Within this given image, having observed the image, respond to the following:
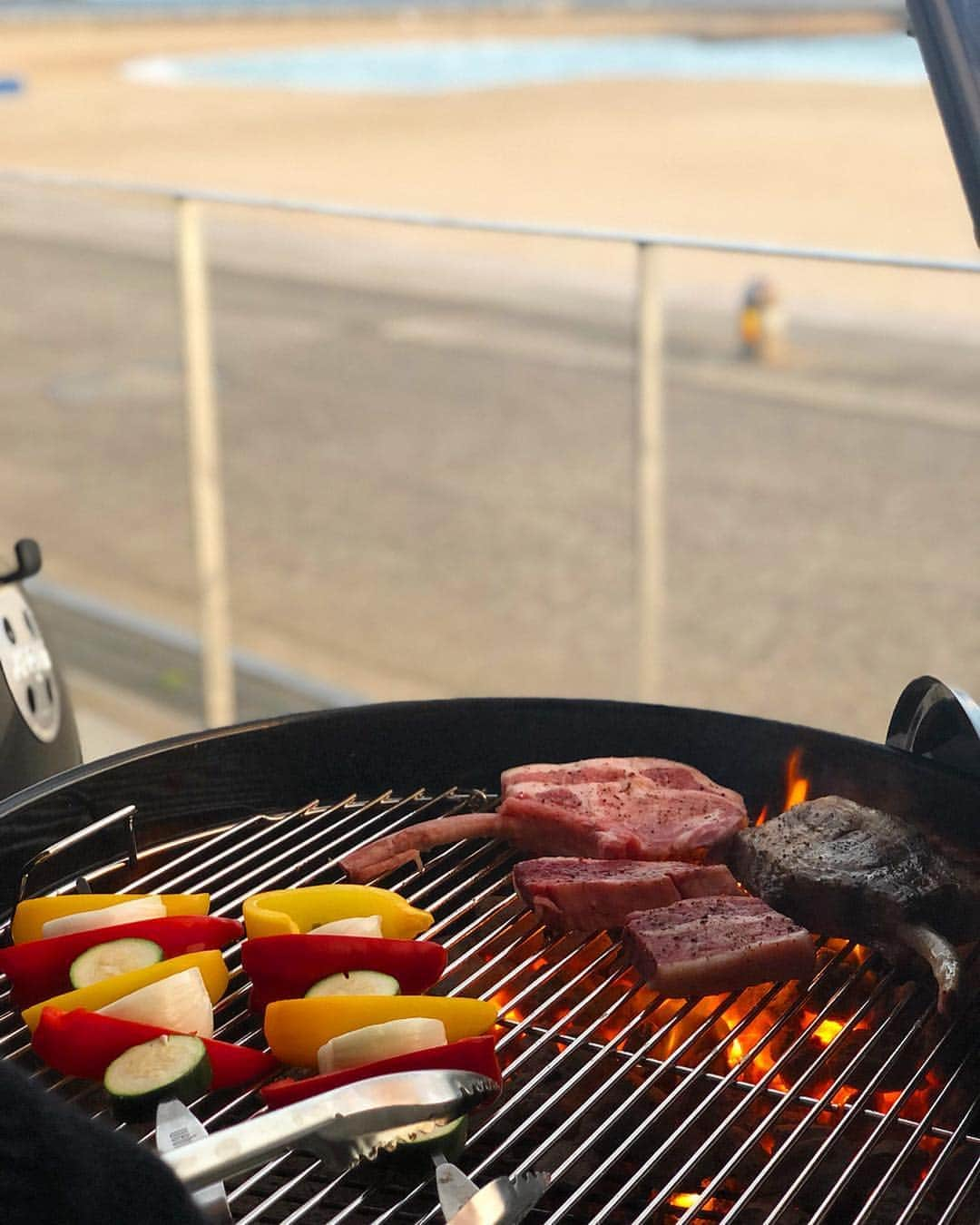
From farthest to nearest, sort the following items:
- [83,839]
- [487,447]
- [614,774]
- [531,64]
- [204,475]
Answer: [531,64], [487,447], [204,475], [614,774], [83,839]

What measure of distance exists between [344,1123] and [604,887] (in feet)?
1.73

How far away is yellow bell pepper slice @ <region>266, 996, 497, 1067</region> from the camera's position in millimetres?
1387

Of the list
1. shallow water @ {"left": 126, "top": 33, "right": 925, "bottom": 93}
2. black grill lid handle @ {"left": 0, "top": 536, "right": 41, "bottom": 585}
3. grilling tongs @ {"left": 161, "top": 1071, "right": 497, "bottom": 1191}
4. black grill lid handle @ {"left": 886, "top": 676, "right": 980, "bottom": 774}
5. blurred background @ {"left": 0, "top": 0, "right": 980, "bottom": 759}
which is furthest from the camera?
shallow water @ {"left": 126, "top": 33, "right": 925, "bottom": 93}

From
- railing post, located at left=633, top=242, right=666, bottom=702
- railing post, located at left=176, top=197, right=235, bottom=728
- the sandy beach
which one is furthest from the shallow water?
railing post, located at left=633, top=242, right=666, bottom=702

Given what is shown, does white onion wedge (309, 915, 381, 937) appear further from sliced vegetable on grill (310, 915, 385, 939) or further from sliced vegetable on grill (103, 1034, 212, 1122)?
sliced vegetable on grill (103, 1034, 212, 1122)

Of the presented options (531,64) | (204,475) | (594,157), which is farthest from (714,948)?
→ (531,64)

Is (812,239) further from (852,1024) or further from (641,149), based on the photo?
(852,1024)

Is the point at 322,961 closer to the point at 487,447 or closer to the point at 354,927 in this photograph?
the point at 354,927

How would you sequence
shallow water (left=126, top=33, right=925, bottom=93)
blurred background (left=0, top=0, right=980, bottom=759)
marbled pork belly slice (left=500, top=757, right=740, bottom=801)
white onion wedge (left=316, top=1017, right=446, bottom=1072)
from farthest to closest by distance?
shallow water (left=126, top=33, right=925, bottom=93) → blurred background (left=0, top=0, right=980, bottom=759) → marbled pork belly slice (left=500, top=757, right=740, bottom=801) → white onion wedge (left=316, top=1017, right=446, bottom=1072)

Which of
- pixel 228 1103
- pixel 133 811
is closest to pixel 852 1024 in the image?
pixel 228 1103

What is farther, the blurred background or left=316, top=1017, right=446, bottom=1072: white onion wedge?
the blurred background

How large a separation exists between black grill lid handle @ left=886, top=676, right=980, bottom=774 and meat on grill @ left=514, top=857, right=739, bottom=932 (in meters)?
0.29

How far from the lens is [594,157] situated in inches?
802

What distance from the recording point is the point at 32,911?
1.57 m
